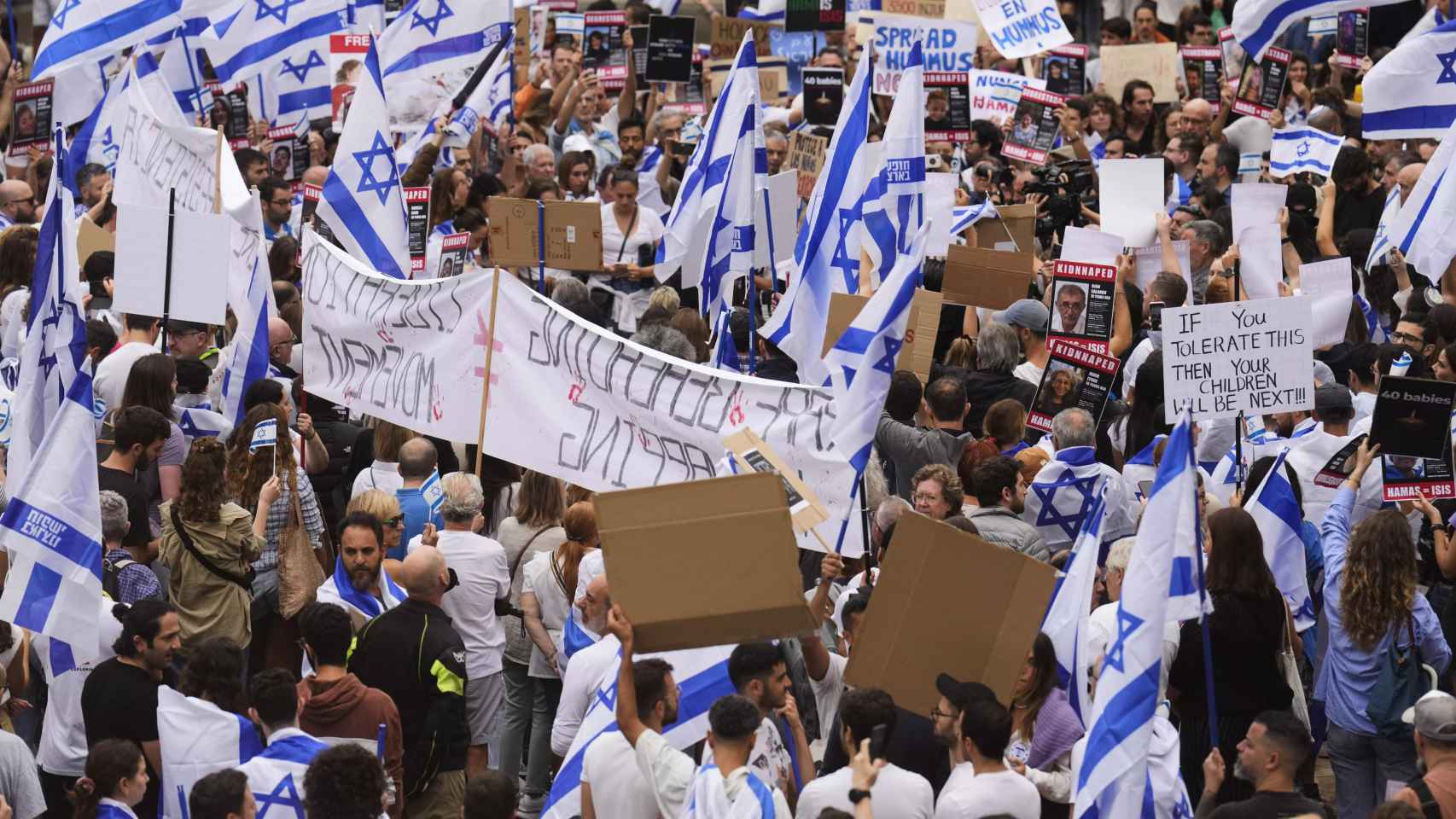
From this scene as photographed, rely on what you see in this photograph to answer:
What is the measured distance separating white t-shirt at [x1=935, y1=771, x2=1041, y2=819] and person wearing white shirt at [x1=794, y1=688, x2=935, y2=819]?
0.27 feet

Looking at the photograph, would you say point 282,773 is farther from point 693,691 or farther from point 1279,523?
A: point 1279,523

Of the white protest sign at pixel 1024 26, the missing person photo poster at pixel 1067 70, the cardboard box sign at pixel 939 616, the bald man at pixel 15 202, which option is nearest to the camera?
the cardboard box sign at pixel 939 616

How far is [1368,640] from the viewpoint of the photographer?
8383 millimetres

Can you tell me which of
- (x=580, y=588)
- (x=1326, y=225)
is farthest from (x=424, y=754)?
(x=1326, y=225)

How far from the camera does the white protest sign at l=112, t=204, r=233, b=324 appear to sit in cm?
1121

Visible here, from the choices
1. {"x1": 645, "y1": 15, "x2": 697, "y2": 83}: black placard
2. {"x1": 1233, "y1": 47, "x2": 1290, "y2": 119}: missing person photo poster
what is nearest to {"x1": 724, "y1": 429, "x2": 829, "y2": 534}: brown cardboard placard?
{"x1": 1233, "y1": 47, "x2": 1290, "y2": 119}: missing person photo poster

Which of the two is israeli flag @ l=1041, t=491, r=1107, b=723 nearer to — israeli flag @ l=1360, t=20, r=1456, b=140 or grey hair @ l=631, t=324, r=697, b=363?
grey hair @ l=631, t=324, r=697, b=363

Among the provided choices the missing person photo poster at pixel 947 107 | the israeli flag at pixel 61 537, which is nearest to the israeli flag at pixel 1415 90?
the missing person photo poster at pixel 947 107

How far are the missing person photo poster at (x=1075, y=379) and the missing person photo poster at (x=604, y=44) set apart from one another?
1004cm

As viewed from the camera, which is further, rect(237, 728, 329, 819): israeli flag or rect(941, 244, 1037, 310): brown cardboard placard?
rect(941, 244, 1037, 310): brown cardboard placard

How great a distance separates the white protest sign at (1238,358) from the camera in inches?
365

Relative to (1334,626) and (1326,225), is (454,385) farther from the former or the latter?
(1326,225)

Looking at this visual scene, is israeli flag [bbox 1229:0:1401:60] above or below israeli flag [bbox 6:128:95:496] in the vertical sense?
above

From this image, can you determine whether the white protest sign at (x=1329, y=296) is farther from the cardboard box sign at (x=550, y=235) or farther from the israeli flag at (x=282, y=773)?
the israeli flag at (x=282, y=773)
